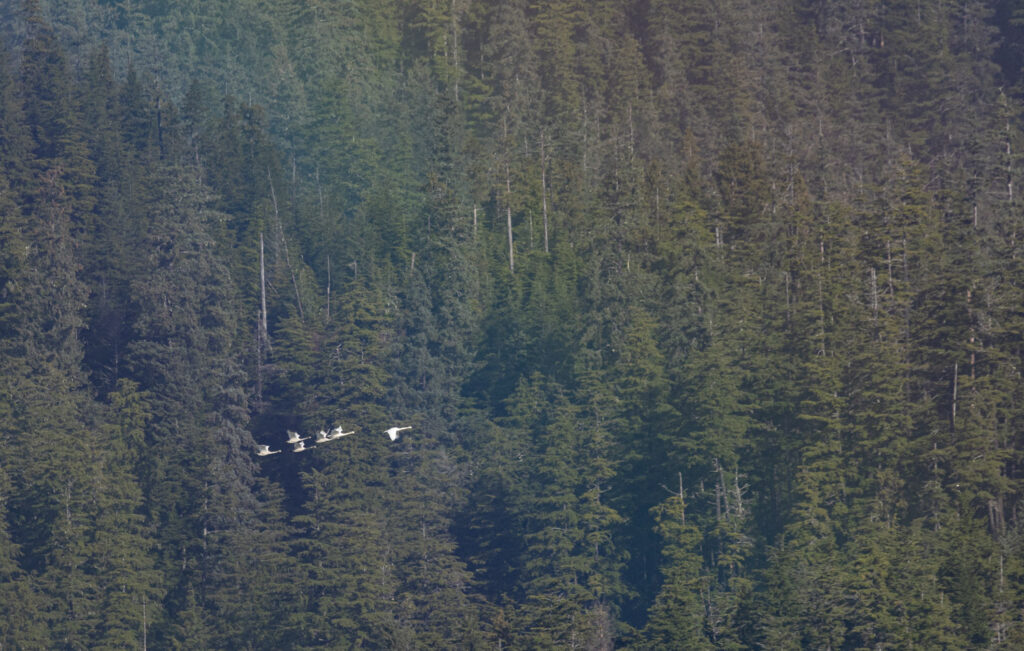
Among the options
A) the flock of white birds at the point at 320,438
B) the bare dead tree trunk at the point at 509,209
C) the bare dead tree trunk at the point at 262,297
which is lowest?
the flock of white birds at the point at 320,438

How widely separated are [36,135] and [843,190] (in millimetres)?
40868

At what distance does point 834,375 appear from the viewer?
252ft

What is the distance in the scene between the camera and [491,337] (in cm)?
9262

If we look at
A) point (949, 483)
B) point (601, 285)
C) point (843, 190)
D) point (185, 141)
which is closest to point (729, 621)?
point (949, 483)

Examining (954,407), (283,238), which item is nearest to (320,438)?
(954,407)

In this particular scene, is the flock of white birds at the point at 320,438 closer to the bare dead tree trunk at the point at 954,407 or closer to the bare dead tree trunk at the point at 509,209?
the bare dead tree trunk at the point at 509,209

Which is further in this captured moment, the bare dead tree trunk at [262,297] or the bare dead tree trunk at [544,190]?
the bare dead tree trunk at [544,190]

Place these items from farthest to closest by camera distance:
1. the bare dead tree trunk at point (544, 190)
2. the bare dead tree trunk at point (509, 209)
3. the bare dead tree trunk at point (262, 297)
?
the bare dead tree trunk at point (544, 190), the bare dead tree trunk at point (509, 209), the bare dead tree trunk at point (262, 297)

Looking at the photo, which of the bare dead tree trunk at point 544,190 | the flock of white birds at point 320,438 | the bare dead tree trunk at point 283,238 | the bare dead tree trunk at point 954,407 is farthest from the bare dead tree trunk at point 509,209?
the bare dead tree trunk at point 954,407

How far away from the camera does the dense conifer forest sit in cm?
7475

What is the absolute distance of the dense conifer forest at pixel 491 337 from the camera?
7475cm

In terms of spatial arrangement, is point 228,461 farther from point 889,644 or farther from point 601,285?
point 889,644

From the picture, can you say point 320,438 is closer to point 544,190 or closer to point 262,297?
point 262,297

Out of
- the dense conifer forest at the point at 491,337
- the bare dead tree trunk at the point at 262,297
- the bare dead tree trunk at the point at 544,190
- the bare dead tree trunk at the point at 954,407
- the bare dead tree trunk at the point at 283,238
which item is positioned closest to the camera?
the bare dead tree trunk at the point at 954,407
